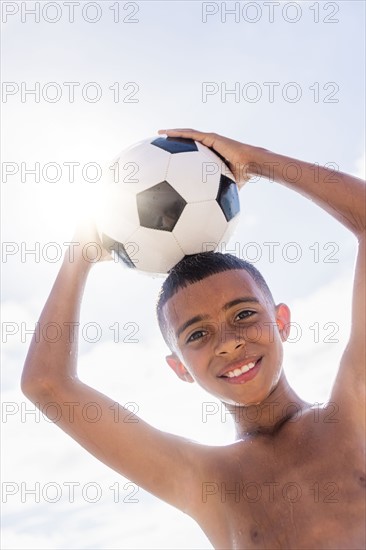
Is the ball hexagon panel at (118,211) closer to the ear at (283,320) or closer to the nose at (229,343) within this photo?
the nose at (229,343)

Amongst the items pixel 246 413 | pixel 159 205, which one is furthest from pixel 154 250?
pixel 246 413

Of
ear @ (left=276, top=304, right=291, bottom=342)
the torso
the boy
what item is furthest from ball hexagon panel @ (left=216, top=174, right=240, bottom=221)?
the torso

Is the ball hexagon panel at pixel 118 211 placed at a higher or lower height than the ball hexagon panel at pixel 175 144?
lower

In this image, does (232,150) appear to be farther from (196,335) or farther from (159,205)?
(196,335)

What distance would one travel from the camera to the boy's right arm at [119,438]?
411cm

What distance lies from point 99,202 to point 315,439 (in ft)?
6.75

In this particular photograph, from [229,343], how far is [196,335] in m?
0.26

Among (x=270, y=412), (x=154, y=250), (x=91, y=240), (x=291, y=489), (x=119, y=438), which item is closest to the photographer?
(x=291, y=489)

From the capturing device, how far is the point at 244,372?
164 inches

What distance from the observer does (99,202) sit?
4699mm

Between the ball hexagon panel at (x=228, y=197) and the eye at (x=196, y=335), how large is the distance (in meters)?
0.84

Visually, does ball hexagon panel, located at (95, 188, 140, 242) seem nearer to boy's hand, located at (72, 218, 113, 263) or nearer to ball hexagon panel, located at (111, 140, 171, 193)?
ball hexagon panel, located at (111, 140, 171, 193)

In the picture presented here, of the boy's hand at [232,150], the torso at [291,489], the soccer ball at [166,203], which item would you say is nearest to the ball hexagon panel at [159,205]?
the soccer ball at [166,203]

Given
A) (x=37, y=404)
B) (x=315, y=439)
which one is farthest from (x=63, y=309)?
(x=315, y=439)
